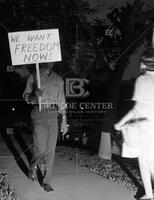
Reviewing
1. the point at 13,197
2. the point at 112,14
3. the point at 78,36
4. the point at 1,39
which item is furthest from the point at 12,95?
the point at 13,197

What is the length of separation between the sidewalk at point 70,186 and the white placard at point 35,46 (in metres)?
1.86

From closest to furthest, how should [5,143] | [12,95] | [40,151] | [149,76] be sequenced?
[149,76], [40,151], [12,95], [5,143]

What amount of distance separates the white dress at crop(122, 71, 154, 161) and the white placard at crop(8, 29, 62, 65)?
137cm

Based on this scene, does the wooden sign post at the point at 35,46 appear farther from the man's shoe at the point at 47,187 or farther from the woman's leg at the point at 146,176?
the woman's leg at the point at 146,176

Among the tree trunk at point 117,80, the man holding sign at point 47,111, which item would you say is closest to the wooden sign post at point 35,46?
the man holding sign at point 47,111

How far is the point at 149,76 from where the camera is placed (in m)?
5.39

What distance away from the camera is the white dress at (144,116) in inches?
210

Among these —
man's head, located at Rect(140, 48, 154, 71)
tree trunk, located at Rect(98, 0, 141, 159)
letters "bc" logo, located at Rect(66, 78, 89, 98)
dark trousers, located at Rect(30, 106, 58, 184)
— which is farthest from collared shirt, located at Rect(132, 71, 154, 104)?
letters "bc" logo, located at Rect(66, 78, 89, 98)

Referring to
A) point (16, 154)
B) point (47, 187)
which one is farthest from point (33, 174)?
point (16, 154)

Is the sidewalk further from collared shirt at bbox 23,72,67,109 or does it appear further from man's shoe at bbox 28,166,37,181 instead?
collared shirt at bbox 23,72,67,109

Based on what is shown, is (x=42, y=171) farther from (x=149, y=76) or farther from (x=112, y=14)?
(x=112, y=14)

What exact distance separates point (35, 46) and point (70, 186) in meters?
2.13

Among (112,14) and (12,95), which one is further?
(12,95)

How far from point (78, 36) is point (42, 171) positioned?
315 cm
